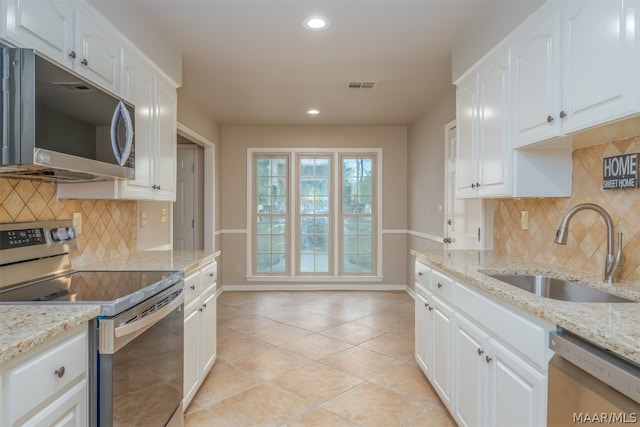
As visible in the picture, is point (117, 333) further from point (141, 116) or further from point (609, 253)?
point (609, 253)

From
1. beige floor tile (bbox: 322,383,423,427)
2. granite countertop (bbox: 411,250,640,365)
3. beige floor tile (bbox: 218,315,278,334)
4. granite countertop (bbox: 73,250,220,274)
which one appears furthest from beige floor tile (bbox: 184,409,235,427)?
granite countertop (bbox: 411,250,640,365)

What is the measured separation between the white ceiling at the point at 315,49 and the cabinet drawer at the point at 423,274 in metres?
1.59

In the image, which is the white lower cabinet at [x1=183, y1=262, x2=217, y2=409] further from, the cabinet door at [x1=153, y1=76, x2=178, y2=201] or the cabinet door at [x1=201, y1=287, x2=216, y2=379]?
the cabinet door at [x1=153, y1=76, x2=178, y2=201]

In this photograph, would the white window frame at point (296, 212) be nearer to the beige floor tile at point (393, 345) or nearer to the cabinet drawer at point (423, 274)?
the beige floor tile at point (393, 345)

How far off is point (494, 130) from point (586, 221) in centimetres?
70

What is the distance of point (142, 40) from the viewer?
234 centimetres

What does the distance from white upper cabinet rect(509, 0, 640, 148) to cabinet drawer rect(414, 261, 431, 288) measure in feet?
3.23

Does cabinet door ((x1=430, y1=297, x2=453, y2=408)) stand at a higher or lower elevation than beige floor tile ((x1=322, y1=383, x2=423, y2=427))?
higher

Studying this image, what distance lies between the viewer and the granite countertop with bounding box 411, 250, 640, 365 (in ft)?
3.26

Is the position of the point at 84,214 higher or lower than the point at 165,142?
lower

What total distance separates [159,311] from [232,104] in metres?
3.24

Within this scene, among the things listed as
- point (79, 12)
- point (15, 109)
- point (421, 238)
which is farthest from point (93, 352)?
point (421, 238)

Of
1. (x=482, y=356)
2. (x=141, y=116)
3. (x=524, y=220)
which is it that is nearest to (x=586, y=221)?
(x=524, y=220)

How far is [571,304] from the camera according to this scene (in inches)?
50.8
